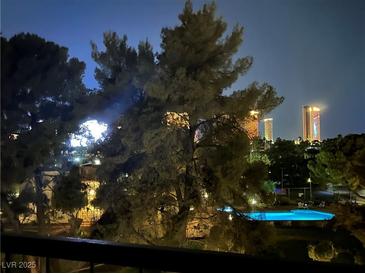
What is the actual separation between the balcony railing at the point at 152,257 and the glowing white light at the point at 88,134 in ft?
30.0

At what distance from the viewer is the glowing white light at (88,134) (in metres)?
10.8

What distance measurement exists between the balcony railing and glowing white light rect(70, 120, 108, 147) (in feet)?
30.0

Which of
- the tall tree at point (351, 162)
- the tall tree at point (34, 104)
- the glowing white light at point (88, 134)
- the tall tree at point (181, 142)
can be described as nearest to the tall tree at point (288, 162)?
the tall tree at point (351, 162)

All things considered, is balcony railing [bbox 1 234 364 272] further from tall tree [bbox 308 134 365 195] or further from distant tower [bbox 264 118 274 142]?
tall tree [bbox 308 134 365 195]

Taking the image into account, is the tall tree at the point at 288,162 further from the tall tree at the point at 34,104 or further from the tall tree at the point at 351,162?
the tall tree at the point at 34,104

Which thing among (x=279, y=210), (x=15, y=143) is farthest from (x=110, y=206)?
(x=279, y=210)

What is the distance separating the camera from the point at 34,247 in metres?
1.72

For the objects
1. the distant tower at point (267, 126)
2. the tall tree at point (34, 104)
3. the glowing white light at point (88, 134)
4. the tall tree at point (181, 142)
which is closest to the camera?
the tall tree at point (34, 104)

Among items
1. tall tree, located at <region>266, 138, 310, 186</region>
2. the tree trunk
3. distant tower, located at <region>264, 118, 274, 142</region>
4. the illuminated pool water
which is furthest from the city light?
tall tree, located at <region>266, 138, 310, 186</region>

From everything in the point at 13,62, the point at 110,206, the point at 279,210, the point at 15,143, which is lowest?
the point at 279,210

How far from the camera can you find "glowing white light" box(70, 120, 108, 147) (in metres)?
10.8

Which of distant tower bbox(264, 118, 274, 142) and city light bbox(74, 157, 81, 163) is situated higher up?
distant tower bbox(264, 118, 274, 142)

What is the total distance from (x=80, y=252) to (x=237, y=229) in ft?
27.9

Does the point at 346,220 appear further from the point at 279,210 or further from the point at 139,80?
the point at 279,210
